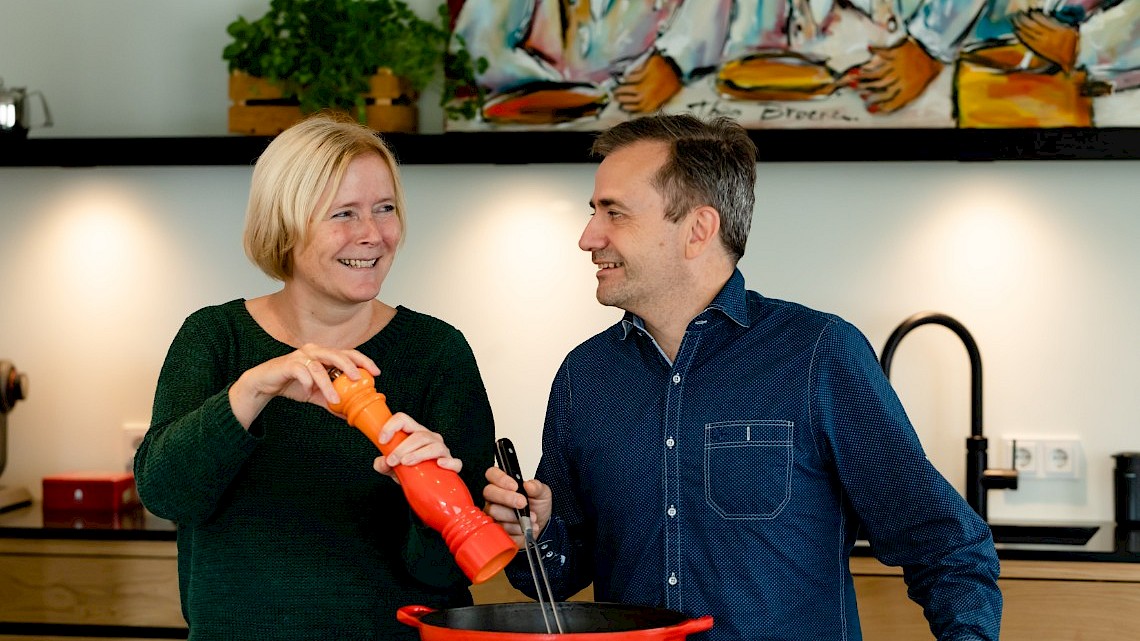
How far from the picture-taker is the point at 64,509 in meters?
3.12

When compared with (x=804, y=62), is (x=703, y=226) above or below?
below

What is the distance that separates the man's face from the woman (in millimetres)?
268

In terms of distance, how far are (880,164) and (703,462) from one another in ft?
5.39

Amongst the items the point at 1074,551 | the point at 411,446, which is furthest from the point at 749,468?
the point at 1074,551

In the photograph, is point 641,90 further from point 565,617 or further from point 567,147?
point 565,617

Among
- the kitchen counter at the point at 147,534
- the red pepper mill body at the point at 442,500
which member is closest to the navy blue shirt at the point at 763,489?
the red pepper mill body at the point at 442,500

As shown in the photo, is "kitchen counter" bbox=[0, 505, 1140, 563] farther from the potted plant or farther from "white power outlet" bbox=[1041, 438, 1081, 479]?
the potted plant

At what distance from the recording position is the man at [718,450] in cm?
158

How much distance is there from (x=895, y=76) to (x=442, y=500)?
198 cm

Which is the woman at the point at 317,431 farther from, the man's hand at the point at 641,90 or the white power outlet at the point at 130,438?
the white power outlet at the point at 130,438

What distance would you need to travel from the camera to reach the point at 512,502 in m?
1.55

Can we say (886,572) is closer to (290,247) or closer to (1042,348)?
(1042,348)

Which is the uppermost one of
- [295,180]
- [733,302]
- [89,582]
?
[295,180]
